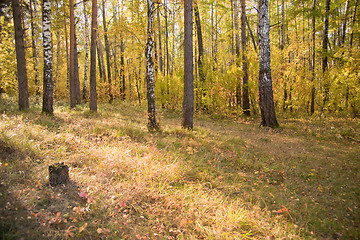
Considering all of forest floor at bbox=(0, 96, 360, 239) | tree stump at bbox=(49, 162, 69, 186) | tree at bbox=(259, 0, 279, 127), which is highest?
tree at bbox=(259, 0, 279, 127)

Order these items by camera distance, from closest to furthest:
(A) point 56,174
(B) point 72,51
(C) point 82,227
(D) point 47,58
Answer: (C) point 82,227 < (A) point 56,174 < (D) point 47,58 < (B) point 72,51

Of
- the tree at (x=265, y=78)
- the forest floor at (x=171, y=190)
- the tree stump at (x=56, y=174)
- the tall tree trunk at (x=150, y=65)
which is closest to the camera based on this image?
the forest floor at (x=171, y=190)

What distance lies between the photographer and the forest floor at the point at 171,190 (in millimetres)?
2668

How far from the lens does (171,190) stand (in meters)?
3.70

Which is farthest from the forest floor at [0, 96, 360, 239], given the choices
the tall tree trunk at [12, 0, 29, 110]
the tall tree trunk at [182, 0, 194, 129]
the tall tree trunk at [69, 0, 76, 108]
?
the tall tree trunk at [69, 0, 76, 108]

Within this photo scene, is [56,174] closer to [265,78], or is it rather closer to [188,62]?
[188,62]

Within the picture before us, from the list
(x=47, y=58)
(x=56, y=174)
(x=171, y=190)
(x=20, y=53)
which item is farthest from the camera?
(x=20, y=53)

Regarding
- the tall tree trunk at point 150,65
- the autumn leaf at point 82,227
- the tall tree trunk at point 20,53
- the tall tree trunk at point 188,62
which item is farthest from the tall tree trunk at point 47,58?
the autumn leaf at point 82,227

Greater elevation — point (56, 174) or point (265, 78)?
point (265, 78)

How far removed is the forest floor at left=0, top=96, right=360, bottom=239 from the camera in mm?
2668

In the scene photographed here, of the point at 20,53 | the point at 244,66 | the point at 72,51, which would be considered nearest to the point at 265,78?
the point at 244,66

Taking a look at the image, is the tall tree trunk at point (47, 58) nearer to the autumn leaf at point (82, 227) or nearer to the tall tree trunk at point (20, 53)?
the tall tree trunk at point (20, 53)

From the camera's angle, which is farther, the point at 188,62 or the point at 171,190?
the point at 188,62

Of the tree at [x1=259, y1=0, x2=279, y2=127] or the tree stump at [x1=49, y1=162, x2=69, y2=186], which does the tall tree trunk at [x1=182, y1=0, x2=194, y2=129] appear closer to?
the tree at [x1=259, y1=0, x2=279, y2=127]
